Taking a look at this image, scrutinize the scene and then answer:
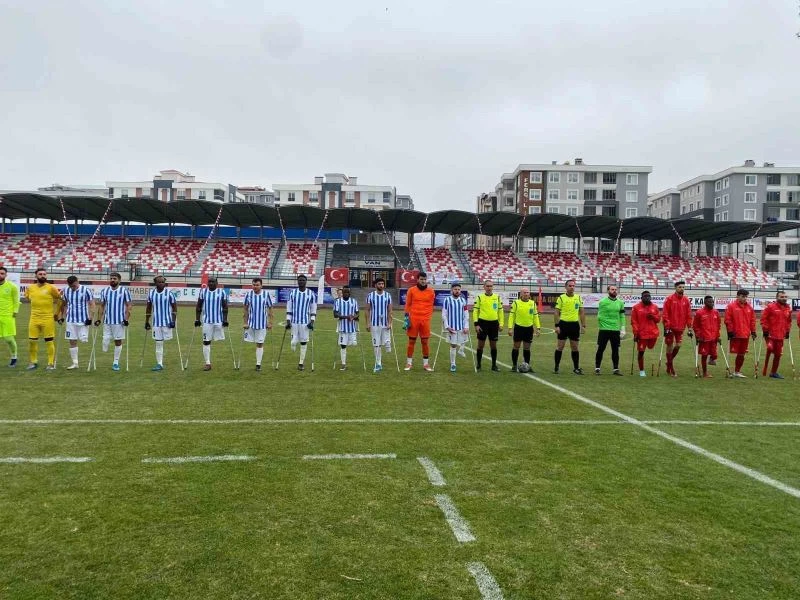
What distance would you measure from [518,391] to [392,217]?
35.9m

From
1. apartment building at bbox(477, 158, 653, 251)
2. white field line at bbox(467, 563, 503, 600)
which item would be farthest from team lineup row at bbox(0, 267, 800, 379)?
apartment building at bbox(477, 158, 653, 251)

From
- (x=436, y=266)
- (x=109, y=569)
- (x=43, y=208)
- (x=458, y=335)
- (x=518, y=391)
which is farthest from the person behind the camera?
(x=436, y=266)

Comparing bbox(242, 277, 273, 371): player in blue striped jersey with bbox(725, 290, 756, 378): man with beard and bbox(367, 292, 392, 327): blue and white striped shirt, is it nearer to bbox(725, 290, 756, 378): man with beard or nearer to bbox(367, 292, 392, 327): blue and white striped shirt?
bbox(367, 292, 392, 327): blue and white striped shirt

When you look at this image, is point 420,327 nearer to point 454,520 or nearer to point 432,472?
point 432,472

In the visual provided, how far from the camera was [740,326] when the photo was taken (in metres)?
12.6

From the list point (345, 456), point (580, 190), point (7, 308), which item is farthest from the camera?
point (580, 190)

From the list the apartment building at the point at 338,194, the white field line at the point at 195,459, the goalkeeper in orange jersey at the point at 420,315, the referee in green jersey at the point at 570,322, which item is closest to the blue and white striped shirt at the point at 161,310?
the goalkeeper in orange jersey at the point at 420,315

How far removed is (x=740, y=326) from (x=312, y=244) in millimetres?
42989

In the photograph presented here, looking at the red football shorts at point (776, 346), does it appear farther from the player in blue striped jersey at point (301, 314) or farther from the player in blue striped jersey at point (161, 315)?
the player in blue striped jersey at point (161, 315)

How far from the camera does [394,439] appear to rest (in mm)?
6586

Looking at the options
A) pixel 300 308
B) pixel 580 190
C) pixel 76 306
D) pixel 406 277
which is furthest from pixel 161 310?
pixel 580 190

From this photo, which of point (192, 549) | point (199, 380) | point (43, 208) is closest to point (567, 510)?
point (192, 549)

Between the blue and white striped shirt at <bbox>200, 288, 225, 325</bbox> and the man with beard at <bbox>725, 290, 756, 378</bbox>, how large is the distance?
11.6 m

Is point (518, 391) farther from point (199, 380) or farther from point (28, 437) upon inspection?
point (28, 437)
